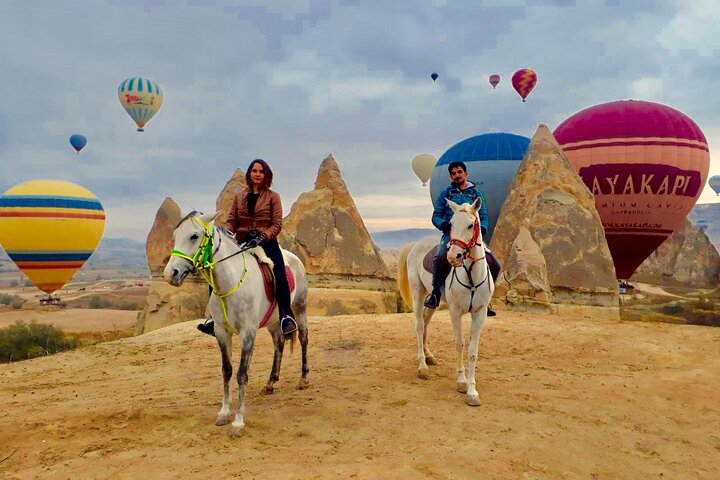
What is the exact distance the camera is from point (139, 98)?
1474 inches

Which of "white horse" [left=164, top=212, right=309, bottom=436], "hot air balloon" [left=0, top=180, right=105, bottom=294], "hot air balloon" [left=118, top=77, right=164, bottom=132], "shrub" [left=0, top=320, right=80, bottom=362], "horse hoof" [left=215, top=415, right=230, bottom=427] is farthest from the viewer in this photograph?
"hot air balloon" [left=118, top=77, right=164, bottom=132]

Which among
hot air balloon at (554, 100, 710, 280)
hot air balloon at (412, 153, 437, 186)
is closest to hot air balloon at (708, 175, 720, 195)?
hot air balloon at (412, 153, 437, 186)

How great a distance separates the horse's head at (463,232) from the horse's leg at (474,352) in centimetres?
103

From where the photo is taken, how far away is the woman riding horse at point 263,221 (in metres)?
6.27

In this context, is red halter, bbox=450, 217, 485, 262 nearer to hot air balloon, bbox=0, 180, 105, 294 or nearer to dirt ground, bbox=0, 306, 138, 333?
hot air balloon, bbox=0, 180, 105, 294

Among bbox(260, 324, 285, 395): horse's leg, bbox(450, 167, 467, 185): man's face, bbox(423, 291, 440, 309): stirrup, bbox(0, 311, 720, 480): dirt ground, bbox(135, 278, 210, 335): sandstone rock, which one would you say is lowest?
bbox(135, 278, 210, 335): sandstone rock

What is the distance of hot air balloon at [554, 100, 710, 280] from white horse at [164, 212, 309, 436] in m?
23.8

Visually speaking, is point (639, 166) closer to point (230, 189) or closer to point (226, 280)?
point (230, 189)

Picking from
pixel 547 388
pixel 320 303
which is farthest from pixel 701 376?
pixel 320 303

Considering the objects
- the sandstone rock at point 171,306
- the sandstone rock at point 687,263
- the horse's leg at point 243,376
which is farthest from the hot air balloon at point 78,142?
the sandstone rock at point 687,263

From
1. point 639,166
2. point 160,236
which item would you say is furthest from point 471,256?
point 160,236

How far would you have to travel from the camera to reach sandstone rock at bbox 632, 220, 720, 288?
4534cm

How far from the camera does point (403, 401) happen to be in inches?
249

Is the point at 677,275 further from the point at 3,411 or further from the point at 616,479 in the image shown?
the point at 3,411
